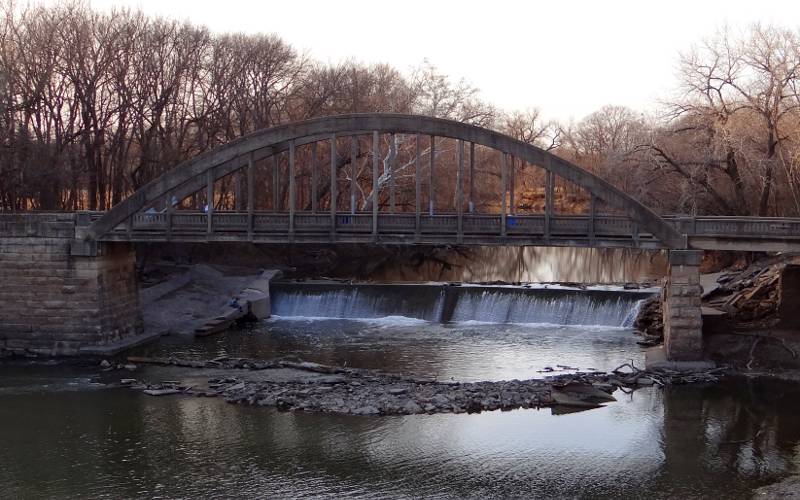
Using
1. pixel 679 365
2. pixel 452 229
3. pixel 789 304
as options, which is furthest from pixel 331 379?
pixel 789 304

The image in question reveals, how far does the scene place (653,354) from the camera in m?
32.5

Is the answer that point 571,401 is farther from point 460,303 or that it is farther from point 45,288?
point 45,288

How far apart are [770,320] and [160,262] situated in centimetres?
3651

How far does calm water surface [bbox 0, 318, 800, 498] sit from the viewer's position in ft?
66.2

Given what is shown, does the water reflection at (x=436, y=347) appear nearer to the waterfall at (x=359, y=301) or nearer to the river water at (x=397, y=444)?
the river water at (x=397, y=444)

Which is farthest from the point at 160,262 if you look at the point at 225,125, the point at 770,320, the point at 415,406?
the point at 770,320

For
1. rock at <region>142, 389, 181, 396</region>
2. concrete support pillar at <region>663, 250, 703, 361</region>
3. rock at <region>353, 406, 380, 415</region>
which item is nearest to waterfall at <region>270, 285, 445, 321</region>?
concrete support pillar at <region>663, 250, 703, 361</region>

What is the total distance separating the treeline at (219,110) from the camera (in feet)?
143

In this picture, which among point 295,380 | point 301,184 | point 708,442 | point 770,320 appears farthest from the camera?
point 301,184

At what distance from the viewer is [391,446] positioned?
23.0 metres

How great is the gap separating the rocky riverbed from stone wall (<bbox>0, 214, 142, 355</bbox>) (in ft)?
13.6

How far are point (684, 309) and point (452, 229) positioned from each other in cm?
971

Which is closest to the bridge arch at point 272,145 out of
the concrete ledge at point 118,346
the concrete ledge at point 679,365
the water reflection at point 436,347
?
the concrete ledge at point 118,346

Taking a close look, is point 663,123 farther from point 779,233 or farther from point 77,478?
point 77,478
